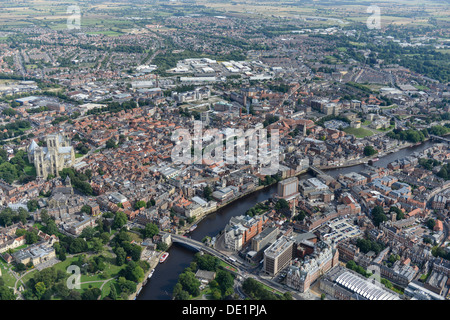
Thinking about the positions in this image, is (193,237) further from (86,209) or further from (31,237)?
(31,237)

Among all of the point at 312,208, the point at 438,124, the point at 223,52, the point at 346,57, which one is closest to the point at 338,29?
the point at 346,57

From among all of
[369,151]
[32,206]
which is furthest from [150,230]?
[369,151]

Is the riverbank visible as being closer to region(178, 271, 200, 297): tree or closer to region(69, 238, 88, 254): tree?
region(178, 271, 200, 297): tree

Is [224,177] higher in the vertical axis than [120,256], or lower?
higher

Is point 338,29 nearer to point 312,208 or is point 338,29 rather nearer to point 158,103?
point 158,103

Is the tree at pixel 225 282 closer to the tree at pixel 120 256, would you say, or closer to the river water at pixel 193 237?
the river water at pixel 193 237

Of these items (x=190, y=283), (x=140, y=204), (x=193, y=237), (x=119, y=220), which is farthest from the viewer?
(x=140, y=204)

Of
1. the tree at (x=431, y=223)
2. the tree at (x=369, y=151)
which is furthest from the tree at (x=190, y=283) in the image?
the tree at (x=369, y=151)
